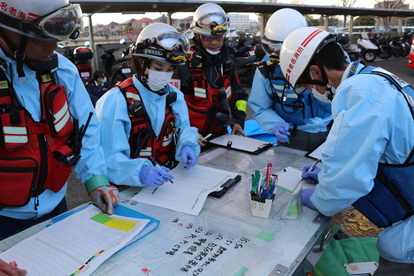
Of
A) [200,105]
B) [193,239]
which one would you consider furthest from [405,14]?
[193,239]

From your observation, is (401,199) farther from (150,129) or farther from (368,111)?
(150,129)

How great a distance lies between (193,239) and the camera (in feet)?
4.51

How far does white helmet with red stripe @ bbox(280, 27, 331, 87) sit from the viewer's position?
5.37ft

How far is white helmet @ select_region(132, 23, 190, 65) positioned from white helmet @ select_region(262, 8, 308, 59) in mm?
1003

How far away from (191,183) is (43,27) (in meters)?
1.06

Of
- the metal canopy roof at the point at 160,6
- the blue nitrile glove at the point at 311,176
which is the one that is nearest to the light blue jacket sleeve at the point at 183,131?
the blue nitrile glove at the point at 311,176

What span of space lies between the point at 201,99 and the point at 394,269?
6.59 ft

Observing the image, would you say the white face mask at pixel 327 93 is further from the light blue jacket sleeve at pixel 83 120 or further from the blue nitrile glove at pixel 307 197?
the light blue jacket sleeve at pixel 83 120

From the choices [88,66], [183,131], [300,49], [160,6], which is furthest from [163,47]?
[160,6]

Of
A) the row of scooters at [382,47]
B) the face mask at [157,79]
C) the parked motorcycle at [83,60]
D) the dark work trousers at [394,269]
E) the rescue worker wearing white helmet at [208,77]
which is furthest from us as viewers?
the row of scooters at [382,47]

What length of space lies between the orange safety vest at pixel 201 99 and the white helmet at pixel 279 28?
58 centimetres

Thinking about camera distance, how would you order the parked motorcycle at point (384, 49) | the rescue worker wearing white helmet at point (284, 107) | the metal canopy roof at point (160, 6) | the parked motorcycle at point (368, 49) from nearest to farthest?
the rescue worker wearing white helmet at point (284, 107) → the metal canopy roof at point (160, 6) → the parked motorcycle at point (368, 49) → the parked motorcycle at point (384, 49)

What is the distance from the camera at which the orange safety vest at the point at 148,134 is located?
1970mm

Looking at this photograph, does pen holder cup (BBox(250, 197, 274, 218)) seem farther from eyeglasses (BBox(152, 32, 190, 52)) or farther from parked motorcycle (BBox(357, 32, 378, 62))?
parked motorcycle (BBox(357, 32, 378, 62))
